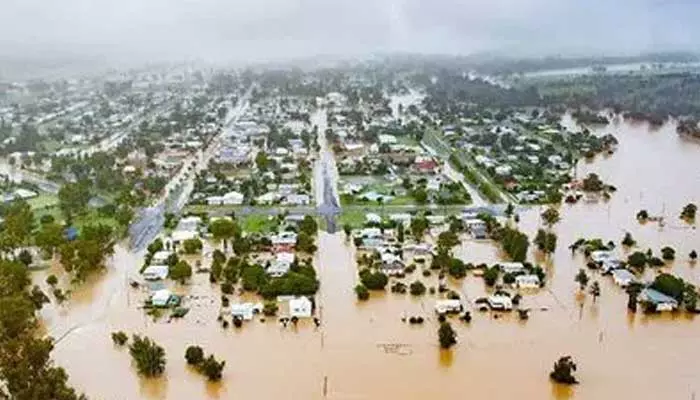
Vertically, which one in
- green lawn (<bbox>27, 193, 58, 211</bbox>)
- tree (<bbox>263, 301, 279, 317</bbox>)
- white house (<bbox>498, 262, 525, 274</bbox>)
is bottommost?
tree (<bbox>263, 301, 279, 317</bbox>)

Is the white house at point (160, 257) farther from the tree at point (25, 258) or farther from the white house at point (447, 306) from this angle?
the white house at point (447, 306)

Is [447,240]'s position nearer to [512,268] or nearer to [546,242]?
[512,268]

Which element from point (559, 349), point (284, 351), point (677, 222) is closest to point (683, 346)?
point (559, 349)

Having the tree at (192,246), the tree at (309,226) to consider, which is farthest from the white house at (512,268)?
the tree at (192,246)

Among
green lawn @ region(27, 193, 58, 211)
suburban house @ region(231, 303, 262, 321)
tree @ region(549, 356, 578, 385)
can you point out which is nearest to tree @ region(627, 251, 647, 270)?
tree @ region(549, 356, 578, 385)

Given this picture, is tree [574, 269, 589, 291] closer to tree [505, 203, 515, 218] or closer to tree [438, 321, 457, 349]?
tree [438, 321, 457, 349]
